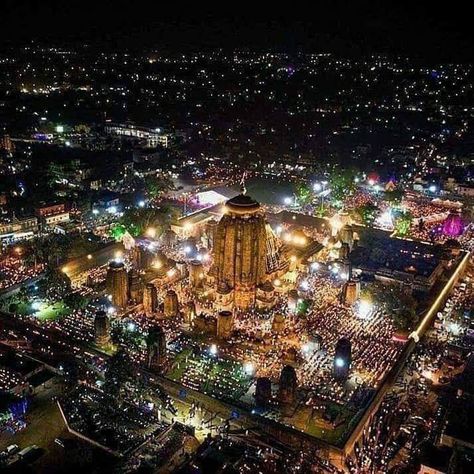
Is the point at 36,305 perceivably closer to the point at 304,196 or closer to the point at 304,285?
the point at 304,285

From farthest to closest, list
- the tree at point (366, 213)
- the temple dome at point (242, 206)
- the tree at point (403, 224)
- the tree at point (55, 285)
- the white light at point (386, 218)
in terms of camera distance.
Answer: the white light at point (386, 218), the tree at point (366, 213), the tree at point (403, 224), the tree at point (55, 285), the temple dome at point (242, 206)

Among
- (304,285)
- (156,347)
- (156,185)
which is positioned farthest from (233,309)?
(156,185)

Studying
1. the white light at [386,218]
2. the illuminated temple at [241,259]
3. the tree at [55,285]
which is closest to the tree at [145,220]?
the tree at [55,285]

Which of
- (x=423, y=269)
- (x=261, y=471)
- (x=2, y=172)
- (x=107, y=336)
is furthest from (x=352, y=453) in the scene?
(x=2, y=172)

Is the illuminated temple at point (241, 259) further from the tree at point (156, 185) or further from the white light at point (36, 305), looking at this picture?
the tree at point (156, 185)

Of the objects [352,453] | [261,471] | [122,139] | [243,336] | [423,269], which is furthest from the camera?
[122,139]

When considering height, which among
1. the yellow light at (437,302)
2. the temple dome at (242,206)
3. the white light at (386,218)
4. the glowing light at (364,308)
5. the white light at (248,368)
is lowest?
the white light at (386,218)

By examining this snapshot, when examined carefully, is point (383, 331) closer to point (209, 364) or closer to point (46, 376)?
point (209, 364)
